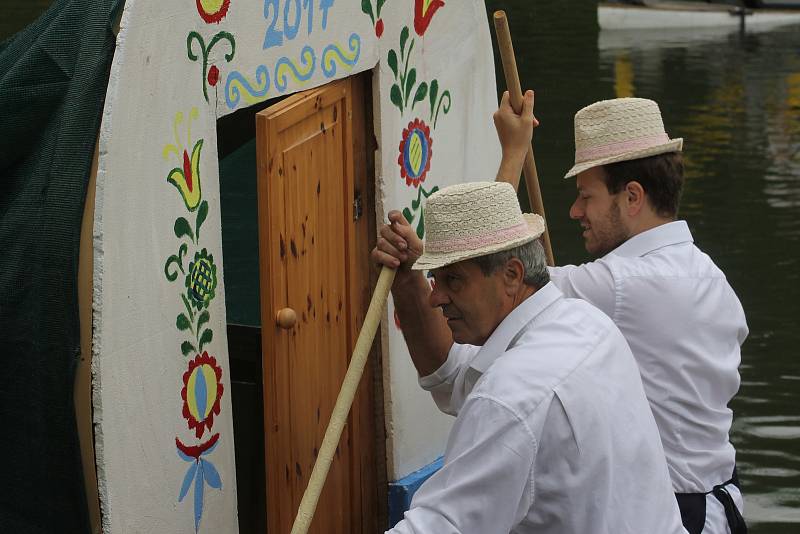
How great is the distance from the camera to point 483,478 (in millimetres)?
3355

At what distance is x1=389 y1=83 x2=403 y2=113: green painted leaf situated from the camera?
214 inches

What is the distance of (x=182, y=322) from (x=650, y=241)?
5.12ft

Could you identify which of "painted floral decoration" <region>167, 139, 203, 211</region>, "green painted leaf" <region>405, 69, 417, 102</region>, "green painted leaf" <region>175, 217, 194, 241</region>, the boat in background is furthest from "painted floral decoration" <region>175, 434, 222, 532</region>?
the boat in background

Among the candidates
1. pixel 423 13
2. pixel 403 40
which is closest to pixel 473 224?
pixel 403 40

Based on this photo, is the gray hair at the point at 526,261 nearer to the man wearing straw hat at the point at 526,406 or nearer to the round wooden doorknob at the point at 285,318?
the man wearing straw hat at the point at 526,406

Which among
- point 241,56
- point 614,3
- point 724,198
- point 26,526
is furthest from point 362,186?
point 614,3

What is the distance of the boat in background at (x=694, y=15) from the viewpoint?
91.8ft

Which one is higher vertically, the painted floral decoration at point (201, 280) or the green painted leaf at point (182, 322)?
the painted floral decoration at point (201, 280)

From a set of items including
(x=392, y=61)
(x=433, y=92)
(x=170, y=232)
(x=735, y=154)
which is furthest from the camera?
(x=735, y=154)

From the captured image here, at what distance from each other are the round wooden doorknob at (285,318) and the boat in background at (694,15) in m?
24.2

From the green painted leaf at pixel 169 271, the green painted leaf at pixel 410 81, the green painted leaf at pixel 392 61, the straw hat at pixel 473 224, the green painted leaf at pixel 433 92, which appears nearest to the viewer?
the straw hat at pixel 473 224

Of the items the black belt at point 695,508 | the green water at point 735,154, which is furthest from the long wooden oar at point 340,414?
the green water at point 735,154

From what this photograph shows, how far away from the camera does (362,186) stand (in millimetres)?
5410

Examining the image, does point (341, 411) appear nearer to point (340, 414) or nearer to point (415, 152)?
point (340, 414)
